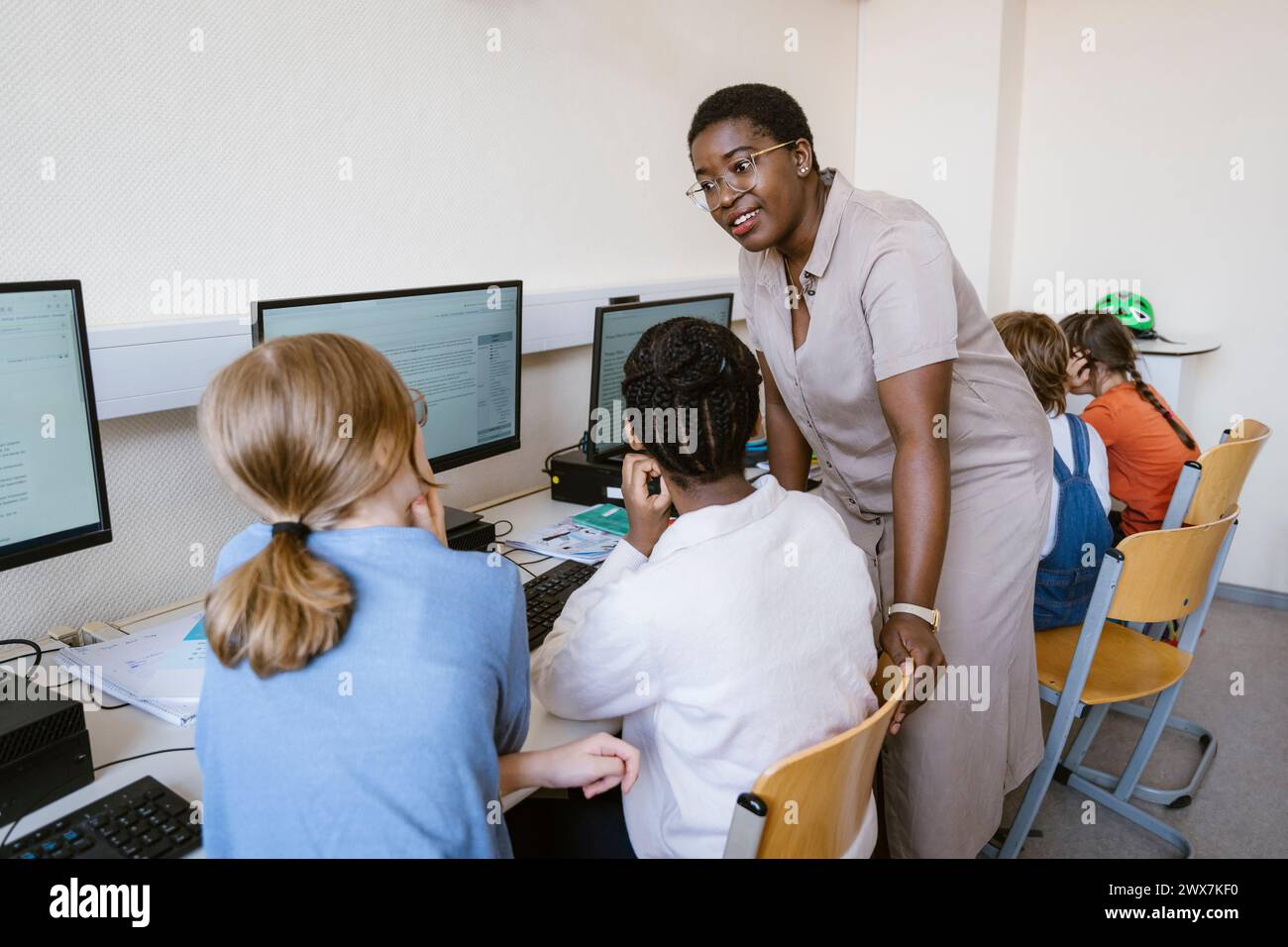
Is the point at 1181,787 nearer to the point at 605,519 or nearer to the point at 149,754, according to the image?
the point at 605,519

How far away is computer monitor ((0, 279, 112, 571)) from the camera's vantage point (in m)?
1.10

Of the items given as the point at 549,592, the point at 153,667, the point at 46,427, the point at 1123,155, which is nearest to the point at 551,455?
the point at 549,592

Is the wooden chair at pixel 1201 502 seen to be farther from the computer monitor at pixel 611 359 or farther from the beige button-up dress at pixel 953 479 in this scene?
the computer monitor at pixel 611 359

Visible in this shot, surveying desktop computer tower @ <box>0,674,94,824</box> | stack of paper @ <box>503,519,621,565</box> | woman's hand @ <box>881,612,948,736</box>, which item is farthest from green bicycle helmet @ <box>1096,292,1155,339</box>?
desktop computer tower @ <box>0,674,94,824</box>

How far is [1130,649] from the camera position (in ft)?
6.97

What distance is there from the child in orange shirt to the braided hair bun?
66.3 inches

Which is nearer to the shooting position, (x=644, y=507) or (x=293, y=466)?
(x=293, y=466)

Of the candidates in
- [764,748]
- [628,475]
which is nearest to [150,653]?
[628,475]

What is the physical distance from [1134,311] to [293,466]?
11.1 ft

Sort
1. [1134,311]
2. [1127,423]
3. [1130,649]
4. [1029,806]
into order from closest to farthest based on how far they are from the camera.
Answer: [1029,806] → [1130,649] → [1127,423] → [1134,311]

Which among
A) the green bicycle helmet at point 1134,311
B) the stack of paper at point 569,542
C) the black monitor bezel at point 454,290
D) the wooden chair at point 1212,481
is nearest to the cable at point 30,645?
the black monitor bezel at point 454,290

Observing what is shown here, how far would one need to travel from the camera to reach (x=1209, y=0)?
10.5 feet

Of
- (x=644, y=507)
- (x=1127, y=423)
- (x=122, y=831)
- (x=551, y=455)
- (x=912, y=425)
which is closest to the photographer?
(x=122, y=831)
